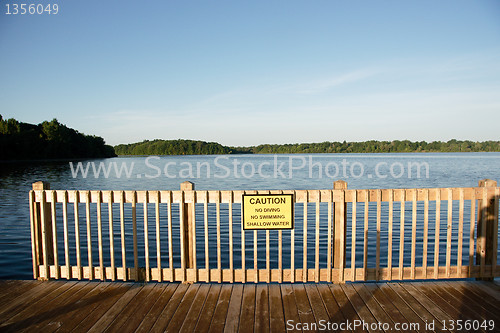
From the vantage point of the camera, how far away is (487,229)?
4.73 meters

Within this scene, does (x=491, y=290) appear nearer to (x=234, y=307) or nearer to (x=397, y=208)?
(x=234, y=307)

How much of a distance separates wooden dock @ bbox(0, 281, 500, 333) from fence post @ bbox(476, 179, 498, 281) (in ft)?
1.19

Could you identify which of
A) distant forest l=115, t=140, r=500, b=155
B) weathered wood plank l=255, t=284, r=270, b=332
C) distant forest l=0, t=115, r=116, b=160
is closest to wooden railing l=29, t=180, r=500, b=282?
weathered wood plank l=255, t=284, r=270, b=332

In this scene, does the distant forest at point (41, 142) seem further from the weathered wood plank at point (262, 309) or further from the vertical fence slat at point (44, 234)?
the weathered wood plank at point (262, 309)

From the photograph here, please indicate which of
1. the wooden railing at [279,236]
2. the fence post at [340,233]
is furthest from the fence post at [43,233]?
the fence post at [340,233]

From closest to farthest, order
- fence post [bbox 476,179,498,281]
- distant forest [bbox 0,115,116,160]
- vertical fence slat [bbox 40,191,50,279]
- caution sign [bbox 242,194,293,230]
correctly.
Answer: caution sign [bbox 242,194,293,230] < fence post [bbox 476,179,498,281] < vertical fence slat [bbox 40,191,50,279] < distant forest [bbox 0,115,116,160]

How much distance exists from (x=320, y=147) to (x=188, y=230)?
163332 mm

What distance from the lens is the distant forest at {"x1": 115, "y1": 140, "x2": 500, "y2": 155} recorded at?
143 metres

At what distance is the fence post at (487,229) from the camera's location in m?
4.68

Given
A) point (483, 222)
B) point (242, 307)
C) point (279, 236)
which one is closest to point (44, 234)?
point (242, 307)

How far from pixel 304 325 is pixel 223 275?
4.96ft

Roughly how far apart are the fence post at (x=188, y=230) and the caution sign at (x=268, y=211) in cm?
80

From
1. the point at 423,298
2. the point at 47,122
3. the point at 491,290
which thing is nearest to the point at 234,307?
the point at 423,298

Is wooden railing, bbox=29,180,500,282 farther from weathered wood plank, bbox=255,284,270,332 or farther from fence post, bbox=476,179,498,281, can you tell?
weathered wood plank, bbox=255,284,270,332
